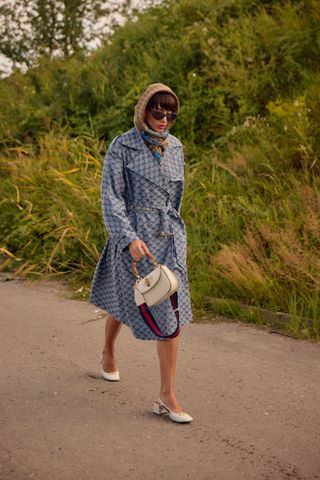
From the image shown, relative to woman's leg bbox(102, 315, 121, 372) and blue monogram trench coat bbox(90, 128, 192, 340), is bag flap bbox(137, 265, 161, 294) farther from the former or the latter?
woman's leg bbox(102, 315, 121, 372)

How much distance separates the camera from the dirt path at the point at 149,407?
13.0 ft

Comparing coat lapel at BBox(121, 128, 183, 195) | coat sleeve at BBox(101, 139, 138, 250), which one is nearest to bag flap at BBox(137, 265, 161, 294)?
coat sleeve at BBox(101, 139, 138, 250)

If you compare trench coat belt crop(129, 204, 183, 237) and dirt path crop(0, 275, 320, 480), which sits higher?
trench coat belt crop(129, 204, 183, 237)

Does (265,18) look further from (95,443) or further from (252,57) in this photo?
(95,443)

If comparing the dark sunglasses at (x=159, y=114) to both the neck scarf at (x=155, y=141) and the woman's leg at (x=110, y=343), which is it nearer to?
the neck scarf at (x=155, y=141)

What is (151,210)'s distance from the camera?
4.72 metres

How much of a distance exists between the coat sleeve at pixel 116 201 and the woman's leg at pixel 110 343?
2.39ft

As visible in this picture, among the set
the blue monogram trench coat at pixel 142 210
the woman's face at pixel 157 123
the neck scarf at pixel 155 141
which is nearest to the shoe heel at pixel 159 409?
the blue monogram trench coat at pixel 142 210

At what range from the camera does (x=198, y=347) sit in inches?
249

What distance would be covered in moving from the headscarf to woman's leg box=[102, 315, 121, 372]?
1.12 m

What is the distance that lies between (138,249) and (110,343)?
3.51 feet

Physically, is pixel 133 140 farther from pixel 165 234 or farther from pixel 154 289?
pixel 154 289

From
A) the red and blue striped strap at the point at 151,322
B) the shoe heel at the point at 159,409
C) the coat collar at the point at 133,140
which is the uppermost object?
the coat collar at the point at 133,140

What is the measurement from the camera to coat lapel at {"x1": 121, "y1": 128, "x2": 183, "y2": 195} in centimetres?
469
